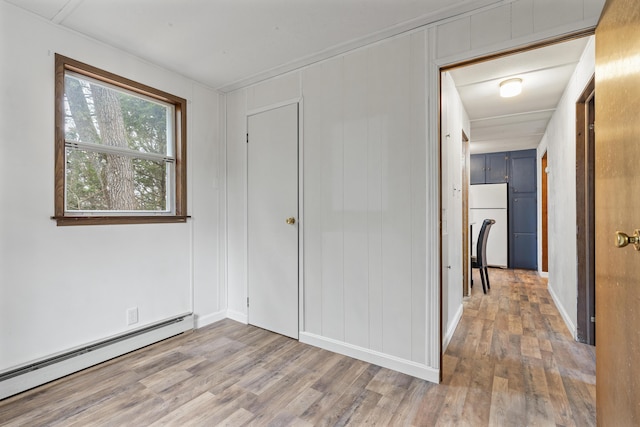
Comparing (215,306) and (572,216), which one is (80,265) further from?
(572,216)

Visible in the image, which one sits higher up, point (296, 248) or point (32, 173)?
point (32, 173)

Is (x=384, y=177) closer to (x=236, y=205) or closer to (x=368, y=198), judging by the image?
(x=368, y=198)

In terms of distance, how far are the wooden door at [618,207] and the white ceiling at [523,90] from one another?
1.14 metres

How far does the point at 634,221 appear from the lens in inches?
40.1

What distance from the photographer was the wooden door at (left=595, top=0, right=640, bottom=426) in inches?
39.9

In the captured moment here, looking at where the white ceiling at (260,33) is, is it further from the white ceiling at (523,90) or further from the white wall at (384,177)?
→ the white wall at (384,177)

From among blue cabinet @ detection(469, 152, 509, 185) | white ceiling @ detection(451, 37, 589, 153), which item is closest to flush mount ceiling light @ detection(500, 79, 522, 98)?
white ceiling @ detection(451, 37, 589, 153)

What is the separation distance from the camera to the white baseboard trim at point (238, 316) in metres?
3.06

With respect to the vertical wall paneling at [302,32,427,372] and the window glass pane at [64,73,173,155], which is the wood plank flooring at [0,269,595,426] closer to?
the vertical wall paneling at [302,32,427,372]

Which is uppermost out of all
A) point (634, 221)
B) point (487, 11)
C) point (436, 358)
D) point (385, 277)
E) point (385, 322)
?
point (487, 11)

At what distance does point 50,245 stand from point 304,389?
190 centimetres

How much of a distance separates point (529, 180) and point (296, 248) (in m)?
5.41

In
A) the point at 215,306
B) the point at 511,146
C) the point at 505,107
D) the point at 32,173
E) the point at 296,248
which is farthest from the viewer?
the point at 511,146

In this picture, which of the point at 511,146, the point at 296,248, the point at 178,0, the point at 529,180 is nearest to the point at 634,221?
the point at 296,248
